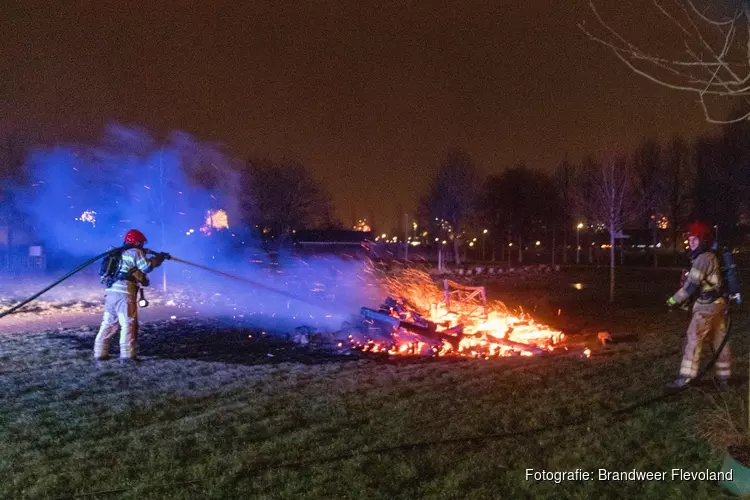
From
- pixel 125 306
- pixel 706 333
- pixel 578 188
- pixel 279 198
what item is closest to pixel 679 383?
pixel 706 333

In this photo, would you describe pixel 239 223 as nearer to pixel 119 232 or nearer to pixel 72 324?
pixel 119 232

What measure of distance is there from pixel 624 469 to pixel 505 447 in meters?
0.98

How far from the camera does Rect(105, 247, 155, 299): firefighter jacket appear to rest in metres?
8.90

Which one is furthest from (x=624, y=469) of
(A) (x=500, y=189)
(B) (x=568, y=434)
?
(A) (x=500, y=189)

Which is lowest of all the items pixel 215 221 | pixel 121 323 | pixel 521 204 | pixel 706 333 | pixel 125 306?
pixel 121 323

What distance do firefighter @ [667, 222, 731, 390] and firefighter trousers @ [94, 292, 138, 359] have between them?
765 cm

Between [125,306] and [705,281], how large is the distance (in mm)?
8147

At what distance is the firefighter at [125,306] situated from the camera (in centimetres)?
878

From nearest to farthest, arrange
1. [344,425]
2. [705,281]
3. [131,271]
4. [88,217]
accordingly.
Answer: [344,425], [705,281], [131,271], [88,217]

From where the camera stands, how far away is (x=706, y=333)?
7078 millimetres

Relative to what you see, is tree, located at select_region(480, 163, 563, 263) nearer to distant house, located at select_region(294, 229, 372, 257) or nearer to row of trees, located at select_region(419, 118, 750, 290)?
row of trees, located at select_region(419, 118, 750, 290)

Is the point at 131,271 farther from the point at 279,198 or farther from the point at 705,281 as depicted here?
the point at 279,198

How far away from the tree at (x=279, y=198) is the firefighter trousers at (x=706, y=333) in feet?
124

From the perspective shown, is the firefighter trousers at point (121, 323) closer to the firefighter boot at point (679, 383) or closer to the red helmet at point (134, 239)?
the red helmet at point (134, 239)
